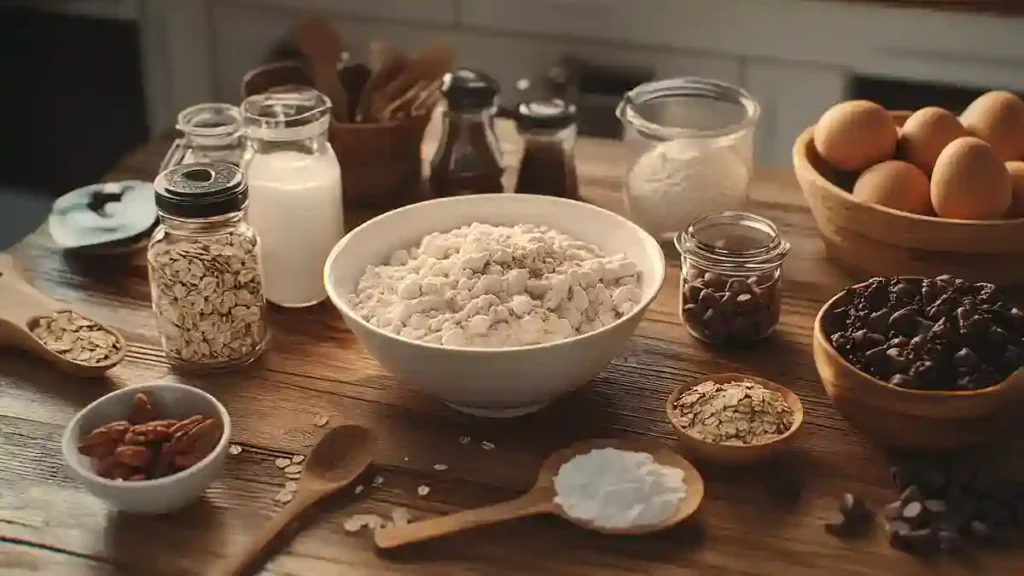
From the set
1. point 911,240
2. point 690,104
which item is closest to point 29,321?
point 690,104

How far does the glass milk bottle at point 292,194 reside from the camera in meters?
1.44

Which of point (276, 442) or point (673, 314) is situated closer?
point (276, 442)

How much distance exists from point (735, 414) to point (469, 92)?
62cm

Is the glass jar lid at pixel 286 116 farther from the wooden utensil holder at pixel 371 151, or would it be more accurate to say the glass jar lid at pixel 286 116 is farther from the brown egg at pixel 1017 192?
the brown egg at pixel 1017 192

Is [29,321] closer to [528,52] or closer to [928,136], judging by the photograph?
[928,136]

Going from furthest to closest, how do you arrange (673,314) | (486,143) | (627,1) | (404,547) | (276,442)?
1. (627,1)
2. (486,143)
3. (673,314)
4. (276,442)
5. (404,547)

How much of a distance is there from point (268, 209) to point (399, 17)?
1.29 meters

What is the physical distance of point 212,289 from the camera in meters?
1.31

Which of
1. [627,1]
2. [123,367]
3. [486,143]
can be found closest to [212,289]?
[123,367]

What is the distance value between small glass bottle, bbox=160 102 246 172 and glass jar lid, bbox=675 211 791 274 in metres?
0.60

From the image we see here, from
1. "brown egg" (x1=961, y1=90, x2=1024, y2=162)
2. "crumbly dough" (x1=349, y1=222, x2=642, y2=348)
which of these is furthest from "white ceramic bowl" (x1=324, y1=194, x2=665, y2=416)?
"brown egg" (x1=961, y1=90, x2=1024, y2=162)

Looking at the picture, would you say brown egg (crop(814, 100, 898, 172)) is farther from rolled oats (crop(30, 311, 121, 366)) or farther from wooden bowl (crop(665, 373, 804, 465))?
rolled oats (crop(30, 311, 121, 366))

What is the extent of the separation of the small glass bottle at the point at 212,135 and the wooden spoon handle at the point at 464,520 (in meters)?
0.65

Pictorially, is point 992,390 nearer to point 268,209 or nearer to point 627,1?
point 268,209
